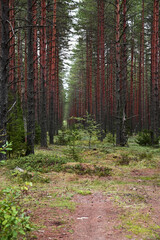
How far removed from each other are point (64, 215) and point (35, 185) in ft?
6.56

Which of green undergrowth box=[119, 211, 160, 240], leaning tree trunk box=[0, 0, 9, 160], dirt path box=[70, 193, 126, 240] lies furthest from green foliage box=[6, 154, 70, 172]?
green undergrowth box=[119, 211, 160, 240]

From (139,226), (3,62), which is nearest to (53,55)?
(3,62)

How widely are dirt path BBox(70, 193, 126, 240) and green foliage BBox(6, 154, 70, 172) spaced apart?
245 cm

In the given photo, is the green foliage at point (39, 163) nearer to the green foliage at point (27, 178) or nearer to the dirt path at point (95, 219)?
the green foliage at point (27, 178)

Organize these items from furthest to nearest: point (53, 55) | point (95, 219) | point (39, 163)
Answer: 1. point (53, 55)
2. point (39, 163)
3. point (95, 219)

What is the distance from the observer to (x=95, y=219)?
11.2 feet

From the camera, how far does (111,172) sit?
6.90 meters

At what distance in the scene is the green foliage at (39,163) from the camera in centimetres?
673

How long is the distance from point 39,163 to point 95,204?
3.45 metres

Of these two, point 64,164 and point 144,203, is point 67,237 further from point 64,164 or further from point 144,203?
point 64,164

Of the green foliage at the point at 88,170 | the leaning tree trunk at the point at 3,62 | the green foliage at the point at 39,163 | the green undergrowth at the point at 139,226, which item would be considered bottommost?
the green foliage at the point at 88,170

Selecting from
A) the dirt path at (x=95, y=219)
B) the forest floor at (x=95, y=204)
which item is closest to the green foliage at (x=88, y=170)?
the forest floor at (x=95, y=204)

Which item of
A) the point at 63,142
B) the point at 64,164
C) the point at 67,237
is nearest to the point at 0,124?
the point at 64,164

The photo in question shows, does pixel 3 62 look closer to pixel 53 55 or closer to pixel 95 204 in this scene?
pixel 95 204
